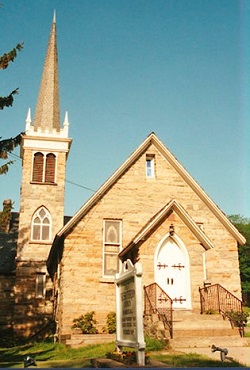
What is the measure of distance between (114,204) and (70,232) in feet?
7.59

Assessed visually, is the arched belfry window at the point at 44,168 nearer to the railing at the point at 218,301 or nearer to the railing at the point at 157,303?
the railing at the point at 157,303

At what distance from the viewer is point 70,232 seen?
56.3ft

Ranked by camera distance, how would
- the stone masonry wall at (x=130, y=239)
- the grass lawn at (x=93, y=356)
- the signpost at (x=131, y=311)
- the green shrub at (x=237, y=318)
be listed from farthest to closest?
the stone masonry wall at (x=130, y=239), the green shrub at (x=237, y=318), the grass lawn at (x=93, y=356), the signpost at (x=131, y=311)

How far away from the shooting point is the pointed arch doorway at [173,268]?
16.2 m

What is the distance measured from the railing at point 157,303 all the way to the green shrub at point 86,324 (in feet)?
7.17

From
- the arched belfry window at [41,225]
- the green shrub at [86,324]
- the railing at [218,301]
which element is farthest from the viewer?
the arched belfry window at [41,225]

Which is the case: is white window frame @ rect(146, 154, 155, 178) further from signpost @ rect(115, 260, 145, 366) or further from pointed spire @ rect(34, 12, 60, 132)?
pointed spire @ rect(34, 12, 60, 132)

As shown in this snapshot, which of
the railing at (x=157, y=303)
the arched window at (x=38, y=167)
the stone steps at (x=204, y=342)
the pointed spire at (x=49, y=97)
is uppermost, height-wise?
the pointed spire at (x=49, y=97)

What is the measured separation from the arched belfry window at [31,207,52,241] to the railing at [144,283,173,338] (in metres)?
12.7

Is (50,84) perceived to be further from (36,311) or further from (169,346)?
(169,346)

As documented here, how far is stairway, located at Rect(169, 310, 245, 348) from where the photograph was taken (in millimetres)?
12445

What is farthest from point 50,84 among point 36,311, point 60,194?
point 36,311

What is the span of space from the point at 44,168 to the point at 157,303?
51.8 feet

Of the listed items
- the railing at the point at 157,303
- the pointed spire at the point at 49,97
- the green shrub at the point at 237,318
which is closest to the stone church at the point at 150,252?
the railing at the point at 157,303
